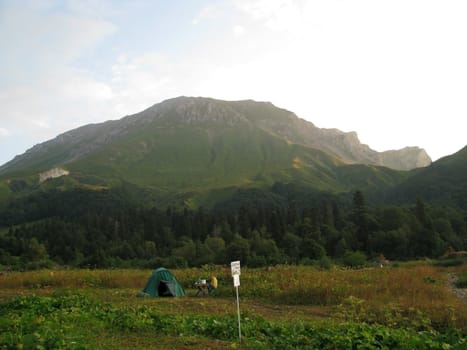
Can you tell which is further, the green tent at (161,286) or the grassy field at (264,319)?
the green tent at (161,286)

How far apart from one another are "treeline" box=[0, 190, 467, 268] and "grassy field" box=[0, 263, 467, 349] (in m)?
22.8

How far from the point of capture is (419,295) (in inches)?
808

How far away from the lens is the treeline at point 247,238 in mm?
70312

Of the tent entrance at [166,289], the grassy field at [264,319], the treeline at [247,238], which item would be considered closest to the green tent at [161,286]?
the tent entrance at [166,289]

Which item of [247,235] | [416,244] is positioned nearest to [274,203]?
[247,235]

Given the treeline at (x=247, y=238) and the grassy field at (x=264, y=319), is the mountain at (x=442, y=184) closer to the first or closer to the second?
the treeline at (x=247, y=238)

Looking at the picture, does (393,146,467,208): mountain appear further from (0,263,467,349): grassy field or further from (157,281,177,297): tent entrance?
(157,281,177,297): tent entrance

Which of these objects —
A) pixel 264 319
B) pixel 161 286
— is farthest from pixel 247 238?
pixel 264 319

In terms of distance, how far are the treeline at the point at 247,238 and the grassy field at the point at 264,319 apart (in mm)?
22793

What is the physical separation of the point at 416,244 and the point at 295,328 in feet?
224

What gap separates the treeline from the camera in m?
70.3

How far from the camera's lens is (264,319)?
15539 mm

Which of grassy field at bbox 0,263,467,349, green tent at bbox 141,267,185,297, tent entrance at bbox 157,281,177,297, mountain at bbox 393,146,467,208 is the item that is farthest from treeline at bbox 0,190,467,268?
mountain at bbox 393,146,467,208

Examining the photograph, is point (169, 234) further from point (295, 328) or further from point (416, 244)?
point (295, 328)
